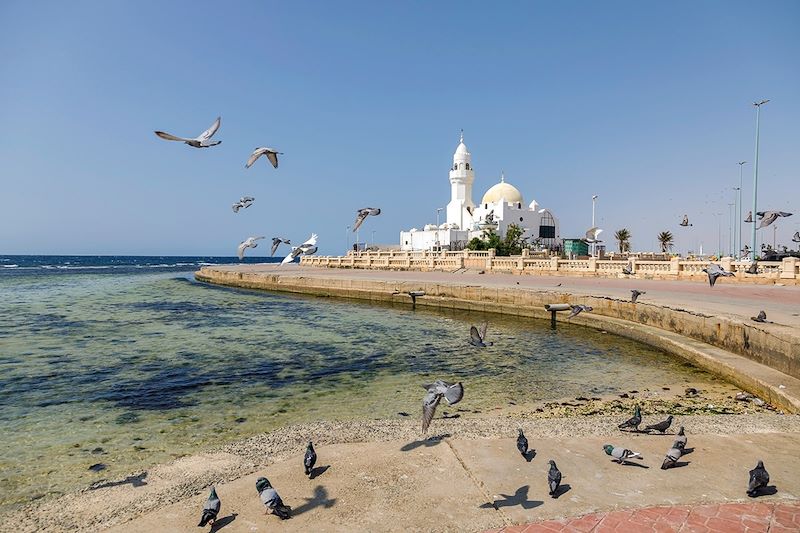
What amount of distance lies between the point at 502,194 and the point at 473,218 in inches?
294

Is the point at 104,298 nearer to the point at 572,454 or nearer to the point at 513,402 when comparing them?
the point at 513,402

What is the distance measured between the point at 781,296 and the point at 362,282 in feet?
69.4

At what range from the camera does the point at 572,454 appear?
519 centimetres

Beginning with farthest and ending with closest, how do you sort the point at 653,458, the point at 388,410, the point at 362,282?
1. the point at 362,282
2. the point at 388,410
3. the point at 653,458

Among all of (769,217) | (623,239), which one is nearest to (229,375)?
(769,217)

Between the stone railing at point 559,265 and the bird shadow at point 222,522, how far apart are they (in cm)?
2787

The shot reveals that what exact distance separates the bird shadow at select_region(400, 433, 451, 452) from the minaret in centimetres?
8912

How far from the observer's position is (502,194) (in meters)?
92.9

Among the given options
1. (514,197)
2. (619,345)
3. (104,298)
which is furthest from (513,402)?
(514,197)

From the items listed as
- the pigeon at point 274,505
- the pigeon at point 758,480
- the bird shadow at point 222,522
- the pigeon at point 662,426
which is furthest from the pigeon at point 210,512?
the pigeon at point 662,426

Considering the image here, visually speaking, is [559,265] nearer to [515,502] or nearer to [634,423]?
[634,423]

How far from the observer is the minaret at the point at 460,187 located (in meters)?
94.7

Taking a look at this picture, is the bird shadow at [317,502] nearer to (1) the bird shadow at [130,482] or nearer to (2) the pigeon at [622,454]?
(1) the bird shadow at [130,482]

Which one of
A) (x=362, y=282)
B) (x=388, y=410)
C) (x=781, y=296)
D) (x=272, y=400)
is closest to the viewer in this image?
(x=388, y=410)
